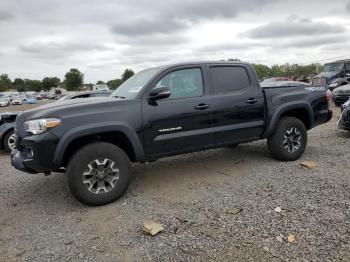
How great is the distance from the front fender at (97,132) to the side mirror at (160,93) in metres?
0.54

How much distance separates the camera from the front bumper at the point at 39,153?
13.7ft

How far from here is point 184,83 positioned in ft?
17.0

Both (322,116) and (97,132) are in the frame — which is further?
(322,116)

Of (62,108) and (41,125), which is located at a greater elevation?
(62,108)

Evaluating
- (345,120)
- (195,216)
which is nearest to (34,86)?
(345,120)

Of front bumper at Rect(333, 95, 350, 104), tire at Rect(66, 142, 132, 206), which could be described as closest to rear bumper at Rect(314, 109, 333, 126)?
tire at Rect(66, 142, 132, 206)

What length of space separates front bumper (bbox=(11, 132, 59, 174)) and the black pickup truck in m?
0.01

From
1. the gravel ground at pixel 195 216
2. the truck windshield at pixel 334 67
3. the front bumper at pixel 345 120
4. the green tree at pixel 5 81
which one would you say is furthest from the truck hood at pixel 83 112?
the green tree at pixel 5 81

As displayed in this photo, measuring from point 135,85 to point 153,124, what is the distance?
32.3 inches

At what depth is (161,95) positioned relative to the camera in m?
4.65

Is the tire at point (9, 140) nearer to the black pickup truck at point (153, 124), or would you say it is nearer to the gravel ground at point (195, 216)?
the gravel ground at point (195, 216)

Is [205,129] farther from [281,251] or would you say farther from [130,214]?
[281,251]

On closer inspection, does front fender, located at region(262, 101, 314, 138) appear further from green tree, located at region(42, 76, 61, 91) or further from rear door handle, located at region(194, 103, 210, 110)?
green tree, located at region(42, 76, 61, 91)

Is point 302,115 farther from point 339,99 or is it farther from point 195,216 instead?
point 339,99
